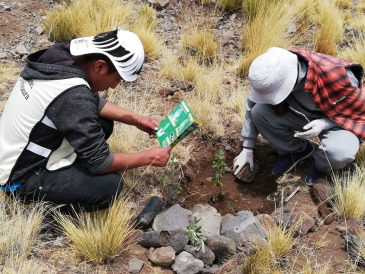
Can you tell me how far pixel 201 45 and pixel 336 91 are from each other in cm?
225

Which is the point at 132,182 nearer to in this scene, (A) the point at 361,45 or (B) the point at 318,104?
(B) the point at 318,104

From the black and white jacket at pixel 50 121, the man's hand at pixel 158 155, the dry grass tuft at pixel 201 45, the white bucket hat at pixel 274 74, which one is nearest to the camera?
the black and white jacket at pixel 50 121

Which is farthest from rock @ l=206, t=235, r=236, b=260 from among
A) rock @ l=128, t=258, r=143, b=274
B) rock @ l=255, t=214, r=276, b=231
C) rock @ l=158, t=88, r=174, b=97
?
rock @ l=158, t=88, r=174, b=97

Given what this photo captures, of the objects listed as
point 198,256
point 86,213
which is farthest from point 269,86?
point 86,213

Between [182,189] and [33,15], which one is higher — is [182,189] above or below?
below

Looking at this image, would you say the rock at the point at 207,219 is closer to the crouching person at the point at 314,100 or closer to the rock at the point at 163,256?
the rock at the point at 163,256

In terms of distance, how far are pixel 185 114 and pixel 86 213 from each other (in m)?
0.87

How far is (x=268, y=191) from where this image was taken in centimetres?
354

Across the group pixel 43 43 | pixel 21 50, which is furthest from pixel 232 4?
pixel 21 50

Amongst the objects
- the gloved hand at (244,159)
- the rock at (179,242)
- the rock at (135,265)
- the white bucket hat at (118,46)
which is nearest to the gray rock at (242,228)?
the rock at (179,242)

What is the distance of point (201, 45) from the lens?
198 inches

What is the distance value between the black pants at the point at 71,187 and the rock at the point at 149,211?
250 millimetres

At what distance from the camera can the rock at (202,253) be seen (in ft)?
8.82

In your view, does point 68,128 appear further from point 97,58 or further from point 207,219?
point 207,219
